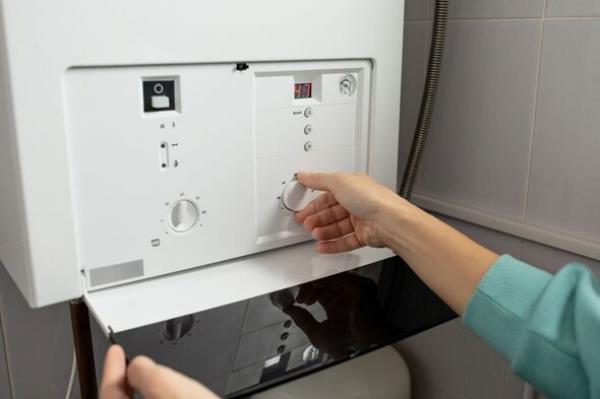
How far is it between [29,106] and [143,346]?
0.71ft

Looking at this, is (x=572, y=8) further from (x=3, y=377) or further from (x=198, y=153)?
(x=3, y=377)

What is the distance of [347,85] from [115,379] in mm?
415

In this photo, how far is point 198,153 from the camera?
60cm

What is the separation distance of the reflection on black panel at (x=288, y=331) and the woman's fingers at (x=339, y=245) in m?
0.05

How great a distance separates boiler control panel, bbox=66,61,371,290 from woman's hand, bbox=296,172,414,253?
20mm

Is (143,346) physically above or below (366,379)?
above

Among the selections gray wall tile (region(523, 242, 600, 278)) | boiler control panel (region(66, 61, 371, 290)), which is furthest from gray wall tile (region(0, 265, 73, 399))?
gray wall tile (region(523, 242, 600, 278))

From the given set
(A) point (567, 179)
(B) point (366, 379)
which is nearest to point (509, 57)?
(A) point (567, 179)

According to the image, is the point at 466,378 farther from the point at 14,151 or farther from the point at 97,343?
the point at 14,151

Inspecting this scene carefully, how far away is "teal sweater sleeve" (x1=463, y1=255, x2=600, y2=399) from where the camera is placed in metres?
Answer: 0.46

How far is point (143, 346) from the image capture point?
50 centimetres

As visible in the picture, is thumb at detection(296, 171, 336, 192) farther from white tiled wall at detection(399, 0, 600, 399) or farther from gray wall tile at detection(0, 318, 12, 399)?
gray wall tile at detection(0, 318, 12, 399)

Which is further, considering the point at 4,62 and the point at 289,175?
the point at 289,175

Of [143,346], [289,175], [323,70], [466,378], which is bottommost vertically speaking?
[466,378]
